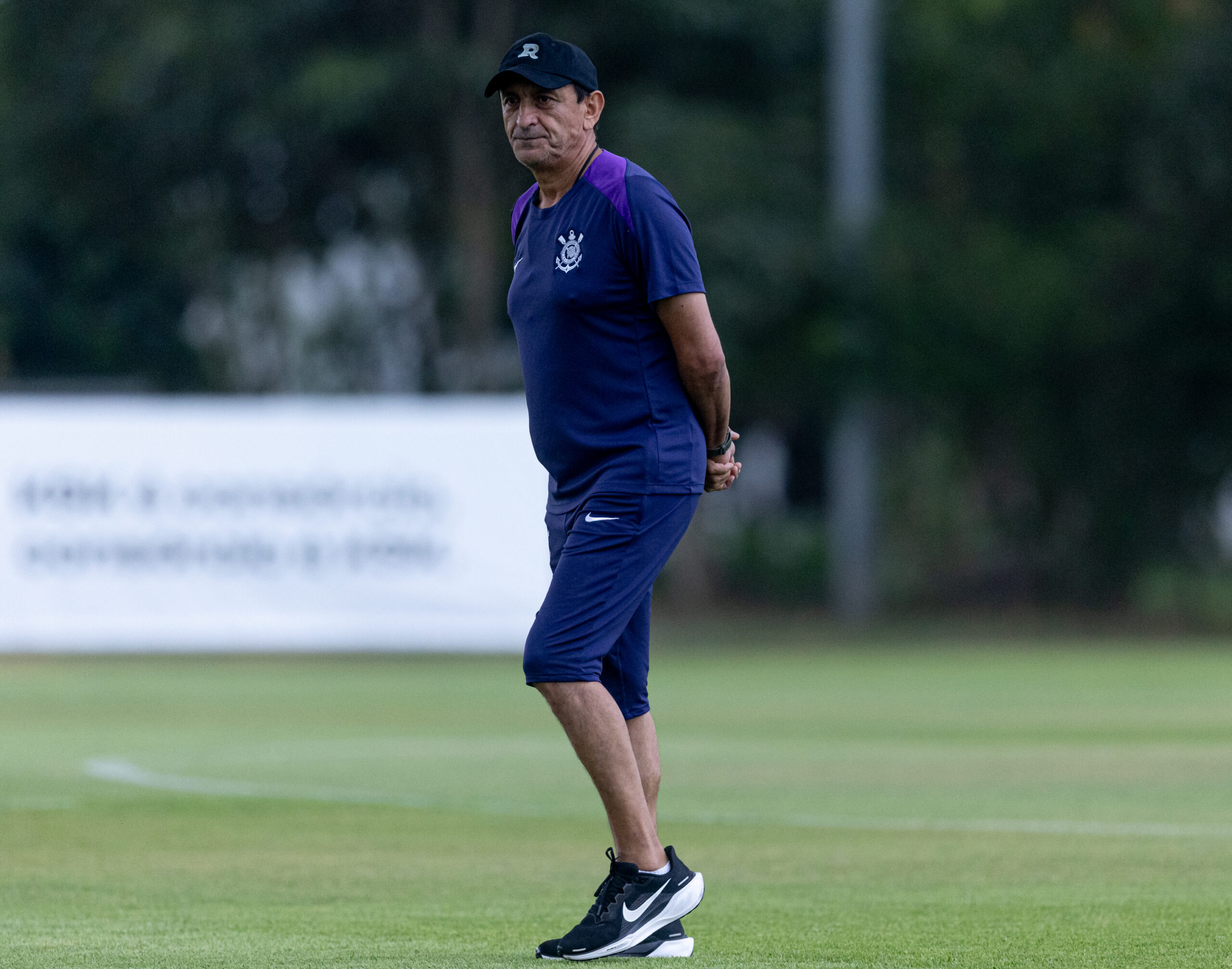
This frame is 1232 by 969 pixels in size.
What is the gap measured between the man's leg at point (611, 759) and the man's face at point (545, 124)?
1369 mm

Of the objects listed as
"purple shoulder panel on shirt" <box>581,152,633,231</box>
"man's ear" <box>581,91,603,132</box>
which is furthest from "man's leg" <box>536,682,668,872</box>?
"man's ear" <box>581,91,603,132</box>

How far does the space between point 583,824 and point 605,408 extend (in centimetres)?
390

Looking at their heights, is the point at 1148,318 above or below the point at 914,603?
above

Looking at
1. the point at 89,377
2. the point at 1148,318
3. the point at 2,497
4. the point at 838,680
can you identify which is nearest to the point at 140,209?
the point at 89,377

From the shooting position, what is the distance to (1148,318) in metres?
28.7

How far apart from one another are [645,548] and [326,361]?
32780 mm

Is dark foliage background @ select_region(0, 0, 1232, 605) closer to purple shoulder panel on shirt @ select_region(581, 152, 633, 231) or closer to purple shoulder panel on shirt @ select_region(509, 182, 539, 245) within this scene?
purple shoulder panel on shirt @ select_region(509, 182, 539, 245)

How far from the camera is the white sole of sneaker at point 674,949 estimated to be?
575 cm

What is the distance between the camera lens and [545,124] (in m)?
5.80

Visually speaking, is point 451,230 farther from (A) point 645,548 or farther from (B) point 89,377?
(A) point 645,548

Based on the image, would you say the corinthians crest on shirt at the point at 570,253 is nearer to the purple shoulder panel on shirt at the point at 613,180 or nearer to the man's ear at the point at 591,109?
the purple shoulder panel on shirt at the point at 613,180

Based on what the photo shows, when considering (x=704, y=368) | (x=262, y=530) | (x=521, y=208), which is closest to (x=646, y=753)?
(x=704, y=368)

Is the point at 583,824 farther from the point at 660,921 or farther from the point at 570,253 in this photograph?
the point at 570,253

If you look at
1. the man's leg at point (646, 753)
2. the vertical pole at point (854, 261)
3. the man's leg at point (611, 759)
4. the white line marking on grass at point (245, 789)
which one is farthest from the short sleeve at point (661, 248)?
the vertical pole at point (854, 261)
